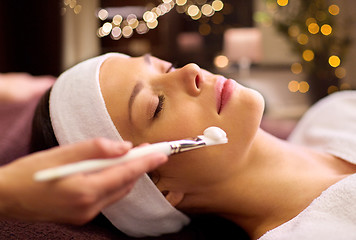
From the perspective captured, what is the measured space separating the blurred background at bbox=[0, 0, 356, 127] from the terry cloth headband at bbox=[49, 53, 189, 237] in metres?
1.90

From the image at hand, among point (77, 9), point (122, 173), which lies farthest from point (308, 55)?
point (122, 173)

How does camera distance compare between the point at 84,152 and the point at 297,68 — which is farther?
the point at 297,68

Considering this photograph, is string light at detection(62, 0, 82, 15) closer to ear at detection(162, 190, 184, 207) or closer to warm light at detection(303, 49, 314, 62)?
warm light at detection(303, 49, 314, 62)

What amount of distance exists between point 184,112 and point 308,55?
297 centimetres

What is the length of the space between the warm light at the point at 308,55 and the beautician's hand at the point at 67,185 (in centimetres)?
327

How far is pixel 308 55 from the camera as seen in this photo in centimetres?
336

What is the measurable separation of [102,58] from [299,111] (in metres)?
3.10

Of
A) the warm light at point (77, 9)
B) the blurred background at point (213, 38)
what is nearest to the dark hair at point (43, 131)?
the blurred background at point (213, 38)

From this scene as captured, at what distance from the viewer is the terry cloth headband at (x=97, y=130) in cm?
76

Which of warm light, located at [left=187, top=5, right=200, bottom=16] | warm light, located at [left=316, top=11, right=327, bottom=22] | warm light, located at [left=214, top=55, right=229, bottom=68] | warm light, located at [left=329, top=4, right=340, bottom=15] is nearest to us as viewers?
warm light, located at [left=316, top=11, right=327, bottom=22]

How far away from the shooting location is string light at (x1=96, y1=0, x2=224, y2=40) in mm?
4359

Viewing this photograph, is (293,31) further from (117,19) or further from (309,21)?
(117,19)

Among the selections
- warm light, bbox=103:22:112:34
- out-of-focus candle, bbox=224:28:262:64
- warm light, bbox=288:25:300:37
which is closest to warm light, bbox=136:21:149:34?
warm light, bbox=103:22:112:34

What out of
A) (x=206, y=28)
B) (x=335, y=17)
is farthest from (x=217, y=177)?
(x=206, y=28)
